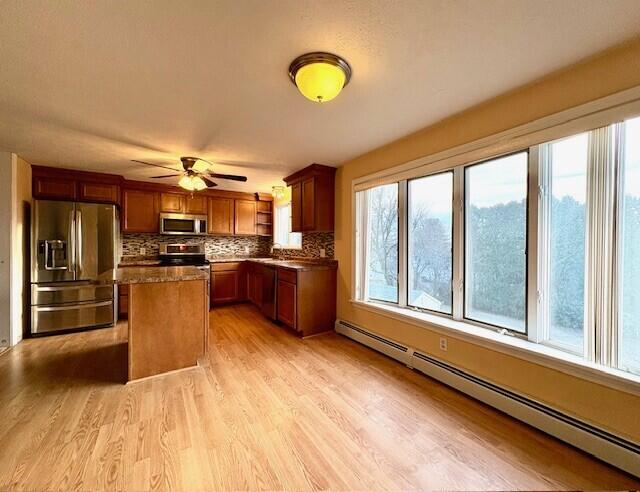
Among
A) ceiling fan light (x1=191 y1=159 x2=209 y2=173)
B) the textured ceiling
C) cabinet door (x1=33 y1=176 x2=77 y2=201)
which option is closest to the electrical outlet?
the textured ceiling

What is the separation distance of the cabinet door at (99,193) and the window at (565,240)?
5184 millimetres

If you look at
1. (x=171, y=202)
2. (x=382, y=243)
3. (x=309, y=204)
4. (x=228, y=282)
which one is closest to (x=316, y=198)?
(x=309, y=204)

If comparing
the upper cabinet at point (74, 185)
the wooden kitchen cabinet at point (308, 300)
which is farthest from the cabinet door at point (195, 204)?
the wooden kitchen cabinet at point (308, 300)

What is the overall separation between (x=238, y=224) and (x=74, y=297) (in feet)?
8.80

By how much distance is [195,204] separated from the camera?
16.1 ft

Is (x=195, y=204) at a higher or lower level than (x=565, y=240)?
higher

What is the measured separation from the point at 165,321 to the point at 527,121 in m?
3.26

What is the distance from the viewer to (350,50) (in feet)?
4.72

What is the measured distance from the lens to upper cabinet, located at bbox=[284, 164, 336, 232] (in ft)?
11.7

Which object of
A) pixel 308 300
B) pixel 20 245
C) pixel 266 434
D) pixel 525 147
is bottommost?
pixel 266 434

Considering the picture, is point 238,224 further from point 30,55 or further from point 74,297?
point 30,55

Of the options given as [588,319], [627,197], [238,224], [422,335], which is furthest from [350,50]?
[238,224]

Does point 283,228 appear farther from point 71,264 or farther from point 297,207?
point 71,264

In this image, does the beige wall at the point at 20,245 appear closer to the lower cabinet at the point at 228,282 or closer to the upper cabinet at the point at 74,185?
the upper cabinet at the point at 74,185
